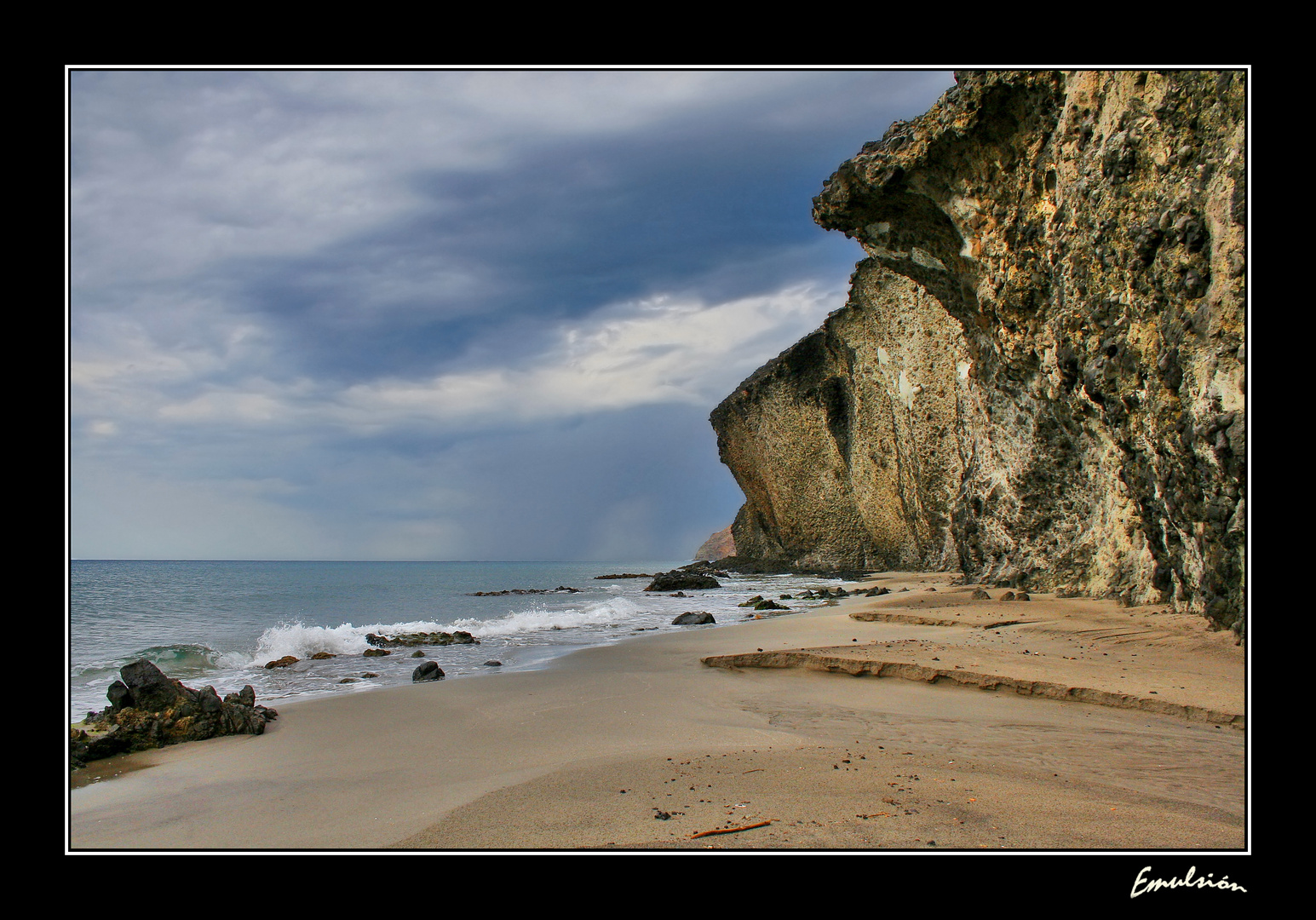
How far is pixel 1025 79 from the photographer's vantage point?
33.6 feet

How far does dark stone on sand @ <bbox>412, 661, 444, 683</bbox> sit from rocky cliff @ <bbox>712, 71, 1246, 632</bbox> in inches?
345

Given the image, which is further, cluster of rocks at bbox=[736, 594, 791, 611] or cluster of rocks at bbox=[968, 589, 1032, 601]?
cluster of rocks at bbox=[736, 594, 791, 611]

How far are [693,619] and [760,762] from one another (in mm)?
11605

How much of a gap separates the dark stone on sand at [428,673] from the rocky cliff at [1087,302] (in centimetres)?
876

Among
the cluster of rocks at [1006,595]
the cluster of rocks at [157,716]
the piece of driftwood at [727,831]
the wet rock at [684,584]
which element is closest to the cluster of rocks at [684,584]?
the wet rock at [684,584]

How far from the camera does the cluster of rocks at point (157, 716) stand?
194 inches

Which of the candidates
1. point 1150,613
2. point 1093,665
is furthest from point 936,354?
point 1093,665

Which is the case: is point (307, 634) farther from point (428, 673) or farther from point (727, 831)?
point (727, 831)

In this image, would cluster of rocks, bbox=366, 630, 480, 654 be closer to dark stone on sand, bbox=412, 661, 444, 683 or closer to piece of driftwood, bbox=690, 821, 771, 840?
dark stone on sand, bbox=412, 661, 444, 683

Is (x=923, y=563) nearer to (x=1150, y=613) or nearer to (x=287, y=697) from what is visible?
(x=1150, y=613)

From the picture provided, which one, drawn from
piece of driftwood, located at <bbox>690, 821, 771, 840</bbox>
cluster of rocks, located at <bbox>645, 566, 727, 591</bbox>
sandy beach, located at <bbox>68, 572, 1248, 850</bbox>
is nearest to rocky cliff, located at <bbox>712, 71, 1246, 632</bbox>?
sandy beach, located at <bbox>68, 572, 1248, 850</bbox>

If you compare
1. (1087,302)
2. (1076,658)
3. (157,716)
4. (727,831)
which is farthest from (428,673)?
(1087,302)

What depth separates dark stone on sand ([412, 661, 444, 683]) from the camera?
A: 8.24 metres
